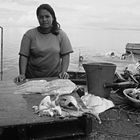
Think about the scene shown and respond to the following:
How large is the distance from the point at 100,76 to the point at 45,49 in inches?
38.8

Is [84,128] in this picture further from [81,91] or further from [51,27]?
[51,27]

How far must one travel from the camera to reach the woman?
369cm

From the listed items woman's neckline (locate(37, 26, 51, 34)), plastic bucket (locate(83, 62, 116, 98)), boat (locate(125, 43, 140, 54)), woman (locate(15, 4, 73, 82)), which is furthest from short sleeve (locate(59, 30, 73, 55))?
boat (locate(125, 43, 140, 54))

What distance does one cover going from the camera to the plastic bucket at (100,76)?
3652 mm

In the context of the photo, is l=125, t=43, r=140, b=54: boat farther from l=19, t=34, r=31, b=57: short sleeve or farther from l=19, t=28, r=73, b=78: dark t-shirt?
l=19, t=34, r=31, b=57: short sleeve

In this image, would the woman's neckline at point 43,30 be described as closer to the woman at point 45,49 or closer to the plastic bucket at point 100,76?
the woman at point 45,49

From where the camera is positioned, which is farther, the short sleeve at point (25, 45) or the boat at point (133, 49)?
the boat at point (133, 49)

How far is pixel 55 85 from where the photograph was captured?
122 inches

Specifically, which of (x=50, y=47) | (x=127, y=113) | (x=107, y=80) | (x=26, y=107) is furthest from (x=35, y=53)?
(x=127, y=113)

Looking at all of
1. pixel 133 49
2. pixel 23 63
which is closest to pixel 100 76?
pixel 23 63

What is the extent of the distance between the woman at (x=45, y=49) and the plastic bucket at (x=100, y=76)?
16.5 inches

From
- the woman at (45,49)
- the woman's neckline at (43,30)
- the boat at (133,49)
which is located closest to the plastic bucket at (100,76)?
the woman at (45,49)

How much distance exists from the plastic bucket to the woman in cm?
42

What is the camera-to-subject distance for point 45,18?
3.65 metres
